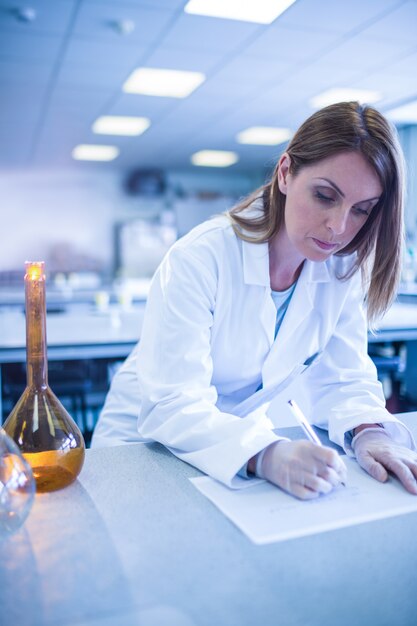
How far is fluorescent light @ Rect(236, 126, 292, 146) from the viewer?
6.70 m

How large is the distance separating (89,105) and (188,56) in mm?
1678

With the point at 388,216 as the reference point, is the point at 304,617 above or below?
below

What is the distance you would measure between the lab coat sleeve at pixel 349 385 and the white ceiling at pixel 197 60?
140 cm

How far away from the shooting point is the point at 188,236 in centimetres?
126

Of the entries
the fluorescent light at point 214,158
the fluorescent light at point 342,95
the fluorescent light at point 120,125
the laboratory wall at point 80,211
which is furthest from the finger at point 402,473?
the laboratory wall at point 80,211

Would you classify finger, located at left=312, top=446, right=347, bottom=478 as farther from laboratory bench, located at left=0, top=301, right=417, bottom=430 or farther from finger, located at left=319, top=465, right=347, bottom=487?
laboratory bench, located at left=0, top=301, right=417, bottom=430

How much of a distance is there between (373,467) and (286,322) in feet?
1.59

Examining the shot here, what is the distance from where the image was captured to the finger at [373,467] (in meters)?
0.90

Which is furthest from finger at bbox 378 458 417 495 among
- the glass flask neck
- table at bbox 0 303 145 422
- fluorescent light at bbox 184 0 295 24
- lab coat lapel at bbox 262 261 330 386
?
fluorescent light at bbox 184 0 295 24

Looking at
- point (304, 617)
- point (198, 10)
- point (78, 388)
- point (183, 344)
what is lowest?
point (78, 388)

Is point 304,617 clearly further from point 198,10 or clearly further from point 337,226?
point 198,10

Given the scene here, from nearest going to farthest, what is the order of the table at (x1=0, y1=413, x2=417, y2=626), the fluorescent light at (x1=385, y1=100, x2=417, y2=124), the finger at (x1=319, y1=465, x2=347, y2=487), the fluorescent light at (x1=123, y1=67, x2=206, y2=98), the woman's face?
the table at (x1=0, y1=413, x2=417, y2=626)
the finger at (x1=319, y1=465, x2=347, y2=487)
the woman's face
the fluorescent light at (x1=123, y1=67, x2=206, y2=98)
the fluorescent light at (x1=385, y1=100, x2=417, y2=124)

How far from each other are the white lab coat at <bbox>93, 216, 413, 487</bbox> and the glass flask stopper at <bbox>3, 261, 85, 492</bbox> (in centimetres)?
22

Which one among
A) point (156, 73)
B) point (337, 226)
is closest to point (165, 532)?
point (337, 226)
